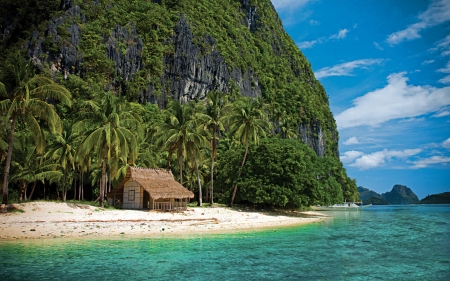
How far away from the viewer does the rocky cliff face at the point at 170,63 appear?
5834cm

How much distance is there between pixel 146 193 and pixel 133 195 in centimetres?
96

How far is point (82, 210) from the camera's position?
1998 centimetres

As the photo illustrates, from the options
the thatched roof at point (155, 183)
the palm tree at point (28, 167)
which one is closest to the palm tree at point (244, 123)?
the thatched roof at point (155, 183)

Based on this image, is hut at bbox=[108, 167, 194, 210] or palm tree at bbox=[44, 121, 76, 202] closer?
hut at bbox=[108, 167, 194, 210]

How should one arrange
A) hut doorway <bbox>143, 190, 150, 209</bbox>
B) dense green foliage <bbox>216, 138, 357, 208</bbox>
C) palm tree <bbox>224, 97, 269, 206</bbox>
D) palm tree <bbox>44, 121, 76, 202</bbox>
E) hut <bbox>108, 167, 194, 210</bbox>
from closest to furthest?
1. hut <bbox>108, 167, 194, 210</bbox>
2. hut doorway <bbox>143, 190, 150, 209</bbox>
3. dense green foliage <bbox>216, 138, 357, 208</bbox>
4. palm tree <bbox>44, 121, 76, 202</bbox>
5. palm tree <bbox>224, 97, 269, 206</bbox>

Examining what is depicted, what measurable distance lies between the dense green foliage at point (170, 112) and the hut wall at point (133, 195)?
68.7 inches

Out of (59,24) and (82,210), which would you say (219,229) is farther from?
(59,24)

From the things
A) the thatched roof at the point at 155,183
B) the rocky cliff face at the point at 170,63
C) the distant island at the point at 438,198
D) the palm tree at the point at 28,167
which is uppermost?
the rocky cliff face at the point at 170,63

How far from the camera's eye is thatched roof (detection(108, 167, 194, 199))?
24297 mm

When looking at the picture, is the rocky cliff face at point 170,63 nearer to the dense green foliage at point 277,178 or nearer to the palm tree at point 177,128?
the palm tree at point 177,128

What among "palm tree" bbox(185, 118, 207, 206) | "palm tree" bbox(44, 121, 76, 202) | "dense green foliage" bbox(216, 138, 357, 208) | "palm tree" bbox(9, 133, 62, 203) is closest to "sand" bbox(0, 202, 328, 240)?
"dense green foliage" bbox(216, 138, 357, 208)

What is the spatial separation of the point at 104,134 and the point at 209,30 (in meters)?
64.2

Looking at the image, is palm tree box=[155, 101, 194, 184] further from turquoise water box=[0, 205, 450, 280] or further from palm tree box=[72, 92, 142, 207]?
turquoise water box=[0, 205, 450, 280]

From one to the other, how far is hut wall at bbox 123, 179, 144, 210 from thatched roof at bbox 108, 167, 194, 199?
20.1 inches
